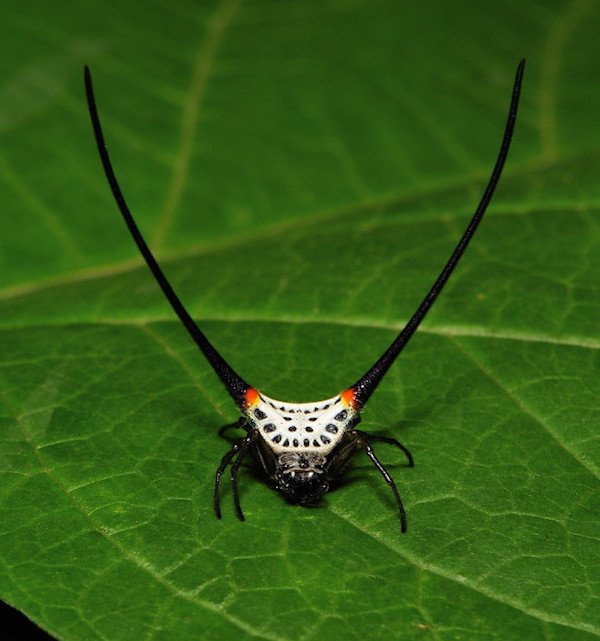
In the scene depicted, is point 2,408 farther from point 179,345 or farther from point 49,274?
point 49,274

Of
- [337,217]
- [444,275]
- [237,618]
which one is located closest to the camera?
[237,618]

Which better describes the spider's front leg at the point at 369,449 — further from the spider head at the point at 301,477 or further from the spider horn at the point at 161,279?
the spider horn at the point at 161,279

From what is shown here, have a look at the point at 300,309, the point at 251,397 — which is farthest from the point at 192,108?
the point at 251,397

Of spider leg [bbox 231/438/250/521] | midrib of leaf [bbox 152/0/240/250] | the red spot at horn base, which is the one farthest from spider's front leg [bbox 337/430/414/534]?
midrib of leaf [bbox 152/0/240/250]

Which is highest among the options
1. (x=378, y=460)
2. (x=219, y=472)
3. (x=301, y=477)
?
(x=378, y=460)

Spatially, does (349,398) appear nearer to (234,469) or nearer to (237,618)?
(234,469)
